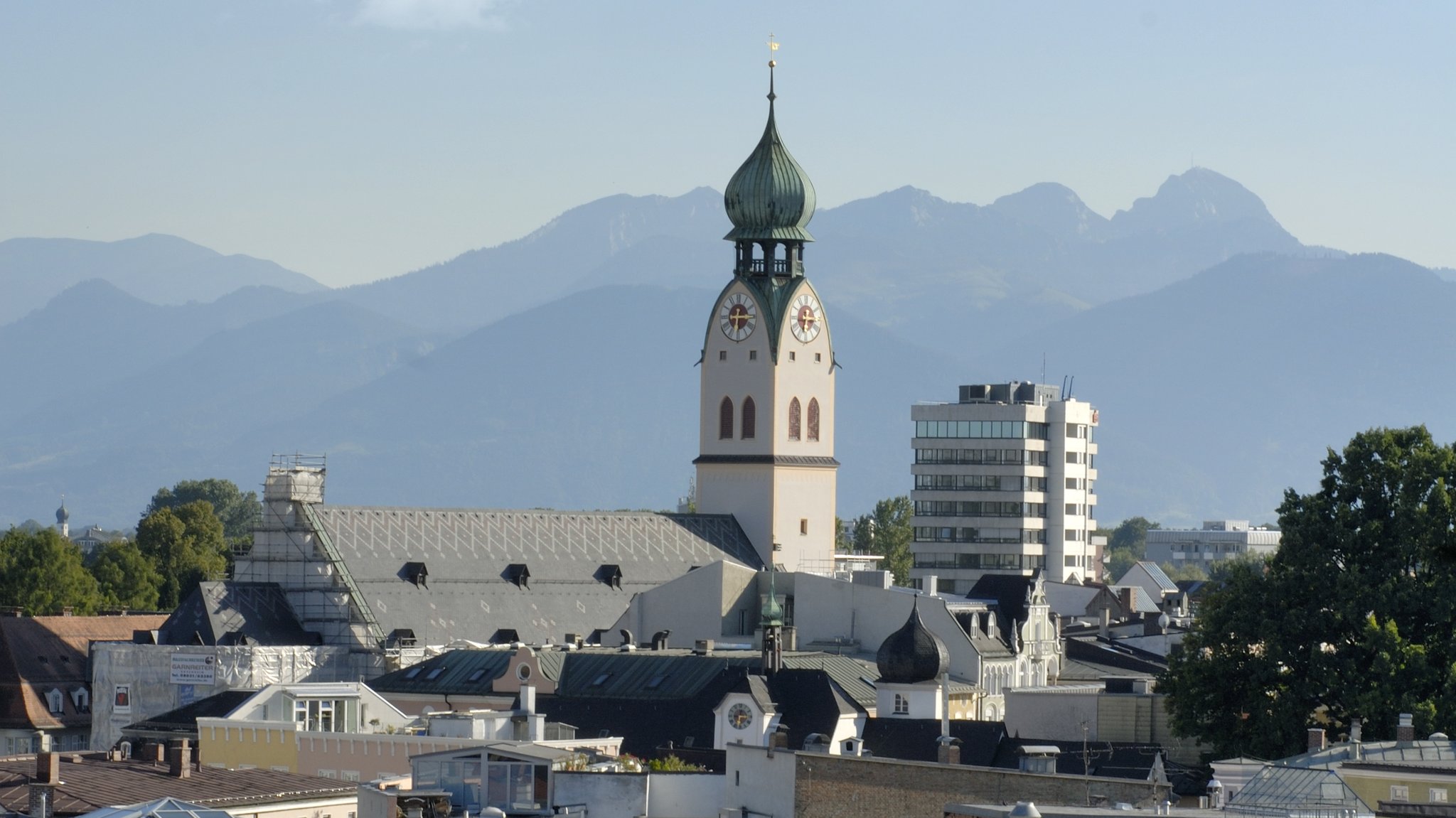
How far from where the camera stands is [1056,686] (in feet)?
320

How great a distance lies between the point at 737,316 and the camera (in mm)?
118875

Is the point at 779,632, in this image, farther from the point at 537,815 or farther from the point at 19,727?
the point at 537,815

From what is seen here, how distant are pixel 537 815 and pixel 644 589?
58751 millimetres

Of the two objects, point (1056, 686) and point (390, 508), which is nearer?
point (1056, 686)

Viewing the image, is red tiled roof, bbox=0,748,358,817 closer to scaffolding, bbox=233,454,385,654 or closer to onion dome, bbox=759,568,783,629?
scaffolding, bbox=233,454,385,654

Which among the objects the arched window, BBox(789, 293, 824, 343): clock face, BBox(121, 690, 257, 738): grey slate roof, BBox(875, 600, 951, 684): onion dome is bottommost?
BBox(121, 690, 257, 738): grey slate roof

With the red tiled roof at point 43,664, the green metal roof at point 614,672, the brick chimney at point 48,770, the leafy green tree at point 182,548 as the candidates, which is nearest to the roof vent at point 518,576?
the green metal roof at point 614,672

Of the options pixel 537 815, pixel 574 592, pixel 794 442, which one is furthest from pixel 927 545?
pixel 537 815

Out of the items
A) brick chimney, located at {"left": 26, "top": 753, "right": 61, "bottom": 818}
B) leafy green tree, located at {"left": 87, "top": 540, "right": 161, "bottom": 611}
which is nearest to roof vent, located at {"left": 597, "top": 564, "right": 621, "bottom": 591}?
leafy green tree, located at {"left": 87, "top": 540, "right": 161, "bottom": 611}

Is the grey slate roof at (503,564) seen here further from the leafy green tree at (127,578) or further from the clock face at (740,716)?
the leafy green tree at (127,578)

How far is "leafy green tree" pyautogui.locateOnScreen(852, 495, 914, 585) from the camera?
176m

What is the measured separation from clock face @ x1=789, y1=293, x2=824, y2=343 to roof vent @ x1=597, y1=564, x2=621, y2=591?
1490 cm

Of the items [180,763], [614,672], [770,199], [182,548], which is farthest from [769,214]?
[180,763]

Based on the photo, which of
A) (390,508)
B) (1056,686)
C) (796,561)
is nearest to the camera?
(1056,686)
